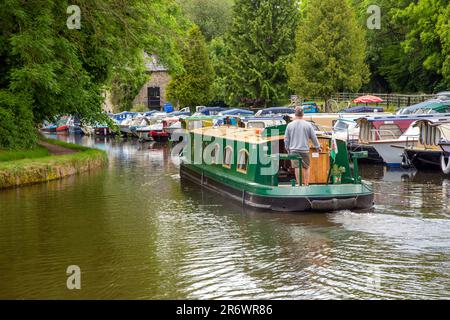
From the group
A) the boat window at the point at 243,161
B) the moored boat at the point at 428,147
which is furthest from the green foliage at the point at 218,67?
the boat window at the point at 243,161

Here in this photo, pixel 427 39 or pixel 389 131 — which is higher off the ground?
pixel 427 39

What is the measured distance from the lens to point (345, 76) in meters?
54.3

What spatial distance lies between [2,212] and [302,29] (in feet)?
132

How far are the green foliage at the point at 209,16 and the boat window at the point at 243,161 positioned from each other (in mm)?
72706

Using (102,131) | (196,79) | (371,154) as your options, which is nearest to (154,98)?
(196,79)

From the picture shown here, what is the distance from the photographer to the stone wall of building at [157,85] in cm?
8194

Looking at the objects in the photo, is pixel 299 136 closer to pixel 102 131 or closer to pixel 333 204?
Answer: pixel 333 204

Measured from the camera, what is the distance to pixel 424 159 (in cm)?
2778

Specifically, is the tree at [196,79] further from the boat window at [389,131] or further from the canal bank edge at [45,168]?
the canal bank edge at [45,168]

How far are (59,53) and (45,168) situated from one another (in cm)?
434

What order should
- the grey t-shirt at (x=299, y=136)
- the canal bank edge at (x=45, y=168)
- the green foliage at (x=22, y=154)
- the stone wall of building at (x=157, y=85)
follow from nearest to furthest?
the grey t-shirt at (x=299, y=136)
the canal bank edge at (x=45, y=168)
the green foliage at (x=22, y=154)
the stone wall of building at (x=157, y=85)

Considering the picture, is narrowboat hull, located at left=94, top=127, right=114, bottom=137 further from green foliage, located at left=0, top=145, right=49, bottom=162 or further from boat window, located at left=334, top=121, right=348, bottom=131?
green foliage, located at left=0, top=145, right=49, bottom=162
